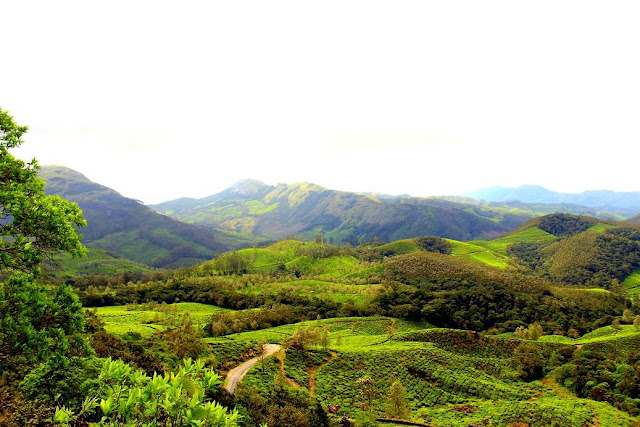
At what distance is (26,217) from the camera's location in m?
13.3

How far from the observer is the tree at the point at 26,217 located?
13094mm

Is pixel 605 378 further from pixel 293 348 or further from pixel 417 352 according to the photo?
pixel 293 348

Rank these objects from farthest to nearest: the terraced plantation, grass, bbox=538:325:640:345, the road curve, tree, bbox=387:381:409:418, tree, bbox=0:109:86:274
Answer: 1. grass, bbox=538:325:640:345
2. the road curve
3. the terraced plantation
4. tree, bbox=387:381:409:418
5. tree, bbox=0:109:86:274

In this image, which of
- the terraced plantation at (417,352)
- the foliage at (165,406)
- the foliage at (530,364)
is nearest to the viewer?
the foliage at (165,406)

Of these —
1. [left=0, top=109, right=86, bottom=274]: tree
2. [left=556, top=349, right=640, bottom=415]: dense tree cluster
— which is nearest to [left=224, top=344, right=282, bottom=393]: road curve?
[left=0, top=109, right=86, bottom=274]: tree

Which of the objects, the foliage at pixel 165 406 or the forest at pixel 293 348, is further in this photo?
the forest at pixel 293 348

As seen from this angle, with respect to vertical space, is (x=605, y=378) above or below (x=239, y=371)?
below

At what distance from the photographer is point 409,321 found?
114250 mm

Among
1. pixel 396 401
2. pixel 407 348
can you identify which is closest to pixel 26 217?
pixel 396 401

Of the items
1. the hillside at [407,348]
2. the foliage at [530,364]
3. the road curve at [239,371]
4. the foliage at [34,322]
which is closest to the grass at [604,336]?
the hillside at [407,348]

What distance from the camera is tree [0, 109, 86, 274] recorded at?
13.1 m

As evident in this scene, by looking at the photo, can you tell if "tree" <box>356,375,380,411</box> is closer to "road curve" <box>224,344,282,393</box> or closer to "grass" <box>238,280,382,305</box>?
"road curve" <box>224,344,282,393</box>

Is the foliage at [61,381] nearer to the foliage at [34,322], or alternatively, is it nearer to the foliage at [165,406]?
the foliage at [34,322]

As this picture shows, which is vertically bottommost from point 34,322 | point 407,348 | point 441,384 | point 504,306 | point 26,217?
point 504,306
